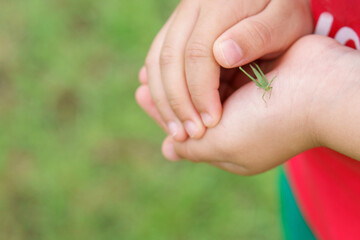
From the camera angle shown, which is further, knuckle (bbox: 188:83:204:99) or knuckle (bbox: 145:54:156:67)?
knuckle (bbox: 145:54:156:67)

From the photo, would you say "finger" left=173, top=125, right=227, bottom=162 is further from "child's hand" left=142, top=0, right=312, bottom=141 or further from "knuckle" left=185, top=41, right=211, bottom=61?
"knuckle" left=185, top=41, right=211, bottom=61

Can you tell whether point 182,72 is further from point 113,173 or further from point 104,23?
point 104,23

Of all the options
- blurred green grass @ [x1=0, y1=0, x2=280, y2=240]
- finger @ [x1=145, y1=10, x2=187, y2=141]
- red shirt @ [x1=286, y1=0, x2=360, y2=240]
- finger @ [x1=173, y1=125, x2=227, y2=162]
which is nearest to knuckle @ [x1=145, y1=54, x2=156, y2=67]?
finger @ [x1=145, y1=10, x2=187, y2=141]

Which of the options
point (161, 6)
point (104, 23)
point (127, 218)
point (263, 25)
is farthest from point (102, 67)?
point (263, 25)

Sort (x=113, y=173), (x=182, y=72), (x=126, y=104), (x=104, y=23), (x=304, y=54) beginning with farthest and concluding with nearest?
1. (x=104, y=23)
2. (x=126, y=104)
3. (x=113, y=173)
4. (x=182, y=72)
5. (x=304, y=54)

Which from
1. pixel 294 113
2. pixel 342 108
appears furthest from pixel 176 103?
pixel 342 108

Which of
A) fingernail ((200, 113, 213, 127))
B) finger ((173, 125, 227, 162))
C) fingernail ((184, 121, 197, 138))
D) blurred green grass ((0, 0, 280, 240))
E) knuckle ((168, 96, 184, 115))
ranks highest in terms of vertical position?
knuckle ((168, 96, 184, 115))
